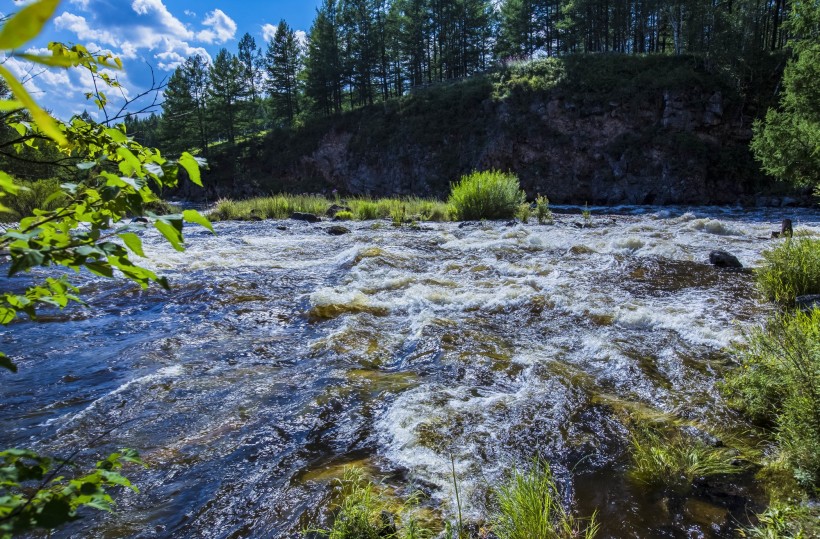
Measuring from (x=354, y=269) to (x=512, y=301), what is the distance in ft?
10.0

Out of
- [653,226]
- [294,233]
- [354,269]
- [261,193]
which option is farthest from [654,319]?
[261,193]

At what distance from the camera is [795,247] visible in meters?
5.74

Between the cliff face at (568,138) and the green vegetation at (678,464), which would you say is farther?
the cliff face at (568,138)

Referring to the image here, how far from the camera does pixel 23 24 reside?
14.5 inches

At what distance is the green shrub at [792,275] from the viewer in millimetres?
5098

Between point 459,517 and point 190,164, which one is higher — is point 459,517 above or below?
below

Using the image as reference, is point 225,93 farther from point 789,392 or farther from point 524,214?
point 789,392

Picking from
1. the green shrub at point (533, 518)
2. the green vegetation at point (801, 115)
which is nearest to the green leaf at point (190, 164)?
the green shrub at point (533, 518)

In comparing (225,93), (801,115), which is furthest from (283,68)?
(801,115)

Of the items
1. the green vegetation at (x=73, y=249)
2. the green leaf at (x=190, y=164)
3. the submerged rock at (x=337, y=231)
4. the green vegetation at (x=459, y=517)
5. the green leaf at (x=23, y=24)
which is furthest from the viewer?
the submerged rock at (x=337, y=231)

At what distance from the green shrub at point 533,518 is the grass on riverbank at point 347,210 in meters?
12.0

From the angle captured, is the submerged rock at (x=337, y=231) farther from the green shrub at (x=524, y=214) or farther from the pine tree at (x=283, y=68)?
the pine tree at (x=283, y=68)

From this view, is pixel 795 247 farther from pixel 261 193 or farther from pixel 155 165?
pixel 261 193

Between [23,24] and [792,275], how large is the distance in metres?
6.79
